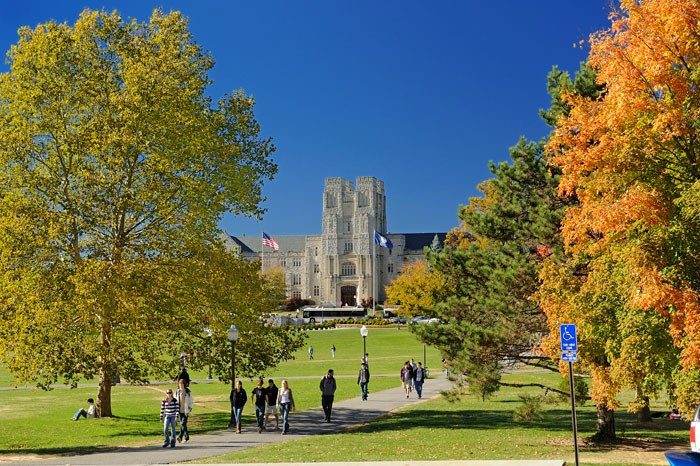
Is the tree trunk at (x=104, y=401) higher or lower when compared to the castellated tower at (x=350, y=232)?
lower

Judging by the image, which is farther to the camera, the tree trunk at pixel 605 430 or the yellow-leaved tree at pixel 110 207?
the yellow-leaved tree at pixel 110 207

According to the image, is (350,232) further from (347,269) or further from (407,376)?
(407,376)

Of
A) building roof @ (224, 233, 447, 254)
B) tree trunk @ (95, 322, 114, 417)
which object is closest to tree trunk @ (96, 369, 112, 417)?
tree trunk @ (95, 322, 114, 417)

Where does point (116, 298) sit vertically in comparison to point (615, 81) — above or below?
below

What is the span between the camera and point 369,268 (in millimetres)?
167875

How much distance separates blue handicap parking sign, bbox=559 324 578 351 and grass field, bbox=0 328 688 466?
3874mm

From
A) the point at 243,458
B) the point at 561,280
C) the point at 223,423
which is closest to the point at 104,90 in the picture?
the point at 223,423

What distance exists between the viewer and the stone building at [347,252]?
553 feet

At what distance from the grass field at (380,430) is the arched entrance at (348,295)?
12395 centimetres

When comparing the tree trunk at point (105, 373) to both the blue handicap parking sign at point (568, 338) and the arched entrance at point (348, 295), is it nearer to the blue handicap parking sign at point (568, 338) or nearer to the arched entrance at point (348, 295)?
the blue handicap parking sign at point (568, 338)

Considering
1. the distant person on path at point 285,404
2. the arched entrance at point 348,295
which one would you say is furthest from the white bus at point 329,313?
the distant person on path at point 285,404

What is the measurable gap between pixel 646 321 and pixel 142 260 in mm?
17701

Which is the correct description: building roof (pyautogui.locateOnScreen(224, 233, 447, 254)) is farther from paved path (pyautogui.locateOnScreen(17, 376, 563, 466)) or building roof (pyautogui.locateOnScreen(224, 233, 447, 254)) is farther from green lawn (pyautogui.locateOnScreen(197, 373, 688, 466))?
green lawn (pyautogui.locateOnScreen(197, 373, 688, 466))

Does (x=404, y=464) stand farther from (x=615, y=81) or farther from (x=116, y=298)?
(x=116, y=298)
